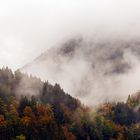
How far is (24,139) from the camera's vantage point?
655 feet

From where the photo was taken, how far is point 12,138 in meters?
199

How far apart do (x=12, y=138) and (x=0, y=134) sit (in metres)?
4.11

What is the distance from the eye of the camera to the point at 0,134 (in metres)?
200

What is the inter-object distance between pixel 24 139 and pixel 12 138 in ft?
12.6

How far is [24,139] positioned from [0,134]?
7.76 metres
